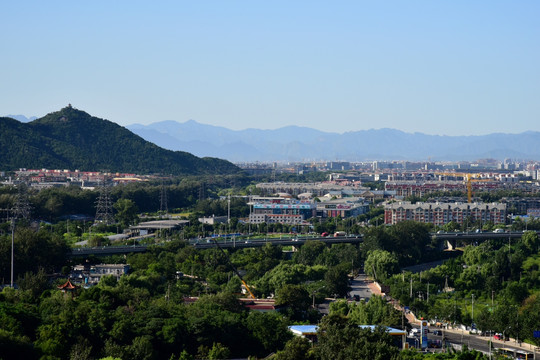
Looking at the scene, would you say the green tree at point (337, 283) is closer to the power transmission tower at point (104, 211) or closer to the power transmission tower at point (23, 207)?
the power transmission tower at point (23, 207)

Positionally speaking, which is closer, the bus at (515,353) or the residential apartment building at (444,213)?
the bus at (515,353)

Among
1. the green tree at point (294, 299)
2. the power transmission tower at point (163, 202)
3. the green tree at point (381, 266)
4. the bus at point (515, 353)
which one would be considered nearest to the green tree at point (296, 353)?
the bus at point (515, 353)

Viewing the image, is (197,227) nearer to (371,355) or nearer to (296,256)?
(296,256)

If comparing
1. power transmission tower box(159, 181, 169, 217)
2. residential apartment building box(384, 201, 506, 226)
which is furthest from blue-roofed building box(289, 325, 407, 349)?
power transmission tower box(159, 181, 169, 217)

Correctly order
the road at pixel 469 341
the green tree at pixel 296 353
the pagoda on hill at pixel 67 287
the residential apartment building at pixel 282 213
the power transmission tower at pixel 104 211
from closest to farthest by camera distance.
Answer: the green tree at pixel 296 353
the road at pixel 469 341
the pagoda on hill at pixel 67 287
the power transmission tower at pixel 104 211
the residential apartment building at pixel 282 213

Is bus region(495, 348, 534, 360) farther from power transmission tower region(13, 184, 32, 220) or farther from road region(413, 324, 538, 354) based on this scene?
power transmission tower region(13, 184, 32, 220)

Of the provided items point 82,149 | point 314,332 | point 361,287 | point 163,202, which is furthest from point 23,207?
point 82,149

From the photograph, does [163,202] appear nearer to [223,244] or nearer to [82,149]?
[223,244]
